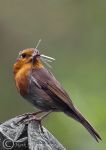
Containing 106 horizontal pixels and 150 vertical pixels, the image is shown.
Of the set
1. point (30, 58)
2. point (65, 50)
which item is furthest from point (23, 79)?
point (65, 50)

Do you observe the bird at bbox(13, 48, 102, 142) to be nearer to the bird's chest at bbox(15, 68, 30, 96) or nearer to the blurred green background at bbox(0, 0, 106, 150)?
the bird's chest at bbox(15, 68, 30, 96)

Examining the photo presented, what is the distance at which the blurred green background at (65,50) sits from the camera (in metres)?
8.09

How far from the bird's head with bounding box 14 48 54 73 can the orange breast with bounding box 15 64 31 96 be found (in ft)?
0.09

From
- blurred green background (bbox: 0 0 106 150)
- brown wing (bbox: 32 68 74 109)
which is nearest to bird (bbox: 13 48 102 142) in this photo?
brown wing (bbox: 32 68 74 109)

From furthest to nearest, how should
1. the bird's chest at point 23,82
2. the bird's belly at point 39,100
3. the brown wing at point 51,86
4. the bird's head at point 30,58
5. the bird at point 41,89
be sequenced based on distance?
the bird's belly at point 39,100
the brown wing at point 51,86
the bird's chest at point 23,82
the bird at point 41,89
the bird's head at point 30,58

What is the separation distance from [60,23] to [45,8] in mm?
556

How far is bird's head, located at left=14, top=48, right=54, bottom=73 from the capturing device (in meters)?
5.59

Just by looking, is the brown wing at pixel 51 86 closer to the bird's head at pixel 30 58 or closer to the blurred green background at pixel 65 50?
the bird's head at pixel 30 58

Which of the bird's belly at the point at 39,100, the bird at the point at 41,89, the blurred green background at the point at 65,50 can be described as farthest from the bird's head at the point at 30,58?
the blurred green background at the point at 65,50

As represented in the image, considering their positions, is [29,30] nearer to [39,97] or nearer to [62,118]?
[62,118]

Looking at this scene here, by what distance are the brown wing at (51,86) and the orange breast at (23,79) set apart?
85 mm

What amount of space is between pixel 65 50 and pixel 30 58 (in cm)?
487

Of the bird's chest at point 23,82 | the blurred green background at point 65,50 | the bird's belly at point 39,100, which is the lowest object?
the bird's belly at point 39,100

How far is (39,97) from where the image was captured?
668cm
